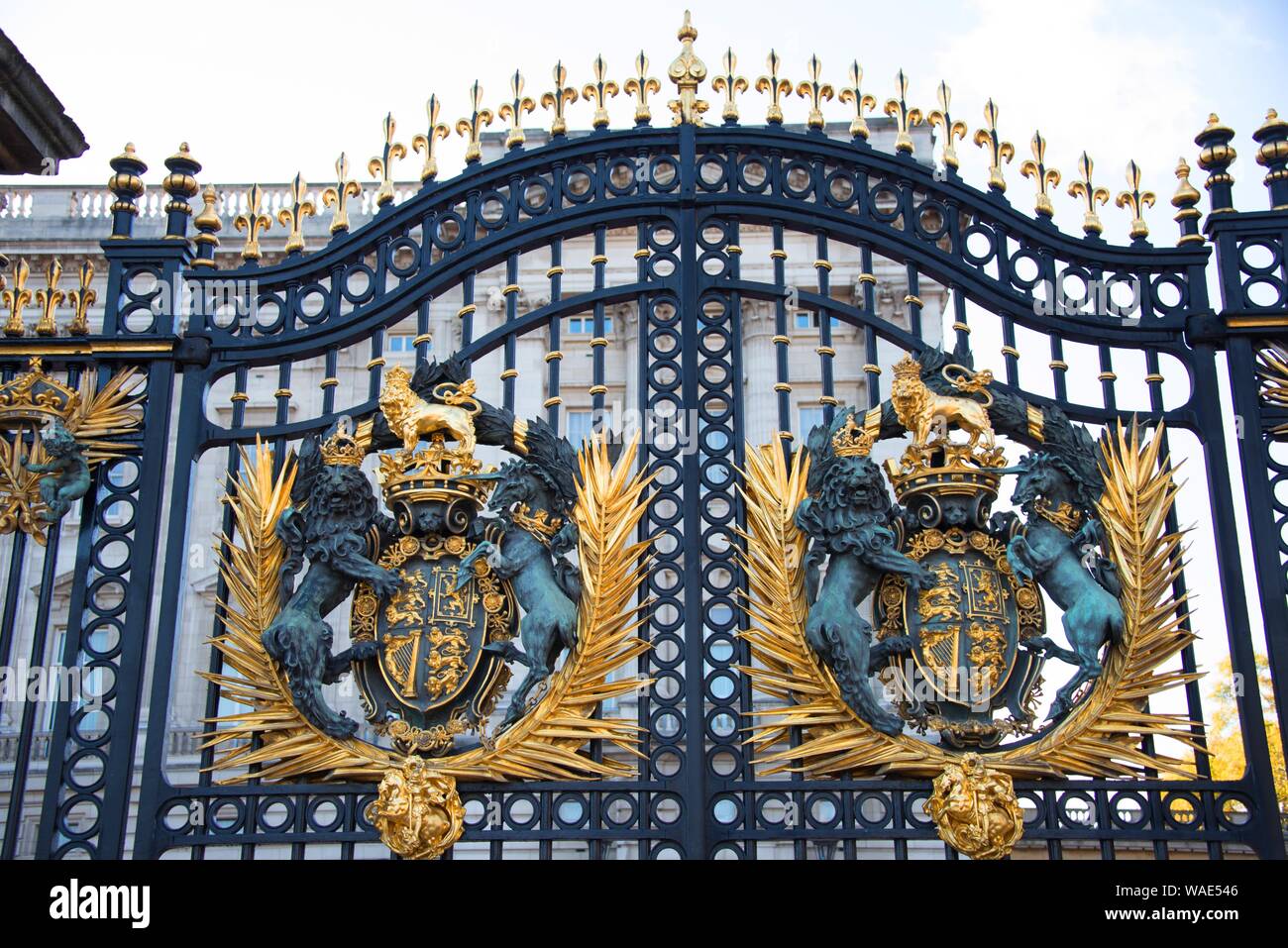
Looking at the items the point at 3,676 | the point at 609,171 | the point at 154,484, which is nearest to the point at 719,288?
the point at 609,171

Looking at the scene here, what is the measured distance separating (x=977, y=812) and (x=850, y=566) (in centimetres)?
141

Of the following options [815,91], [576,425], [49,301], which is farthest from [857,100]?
[576,425]

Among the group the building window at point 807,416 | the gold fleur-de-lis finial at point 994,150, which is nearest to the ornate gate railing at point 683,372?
the gold fleur-de-lis finial at point 994,150

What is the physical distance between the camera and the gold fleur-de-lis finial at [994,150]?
9.17 metres

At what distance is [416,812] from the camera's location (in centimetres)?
773

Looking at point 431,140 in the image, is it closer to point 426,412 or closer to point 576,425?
point 426,412

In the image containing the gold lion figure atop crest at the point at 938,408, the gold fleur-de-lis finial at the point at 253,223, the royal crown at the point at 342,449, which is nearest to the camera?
the gold lion figure atop crest at the point at 938,408

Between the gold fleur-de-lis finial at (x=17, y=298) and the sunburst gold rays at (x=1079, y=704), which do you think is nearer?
the sunburst gold rays at (x=1079, y=704)

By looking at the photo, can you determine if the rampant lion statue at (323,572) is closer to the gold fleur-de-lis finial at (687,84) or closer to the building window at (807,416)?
the gold fleur-de-lis finial at (687,84)

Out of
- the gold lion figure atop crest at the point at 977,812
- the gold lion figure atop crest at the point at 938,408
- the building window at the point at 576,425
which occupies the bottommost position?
the gold lion figure atop crest at the point at 977,812

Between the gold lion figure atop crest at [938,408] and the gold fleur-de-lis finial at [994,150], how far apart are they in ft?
4.50
